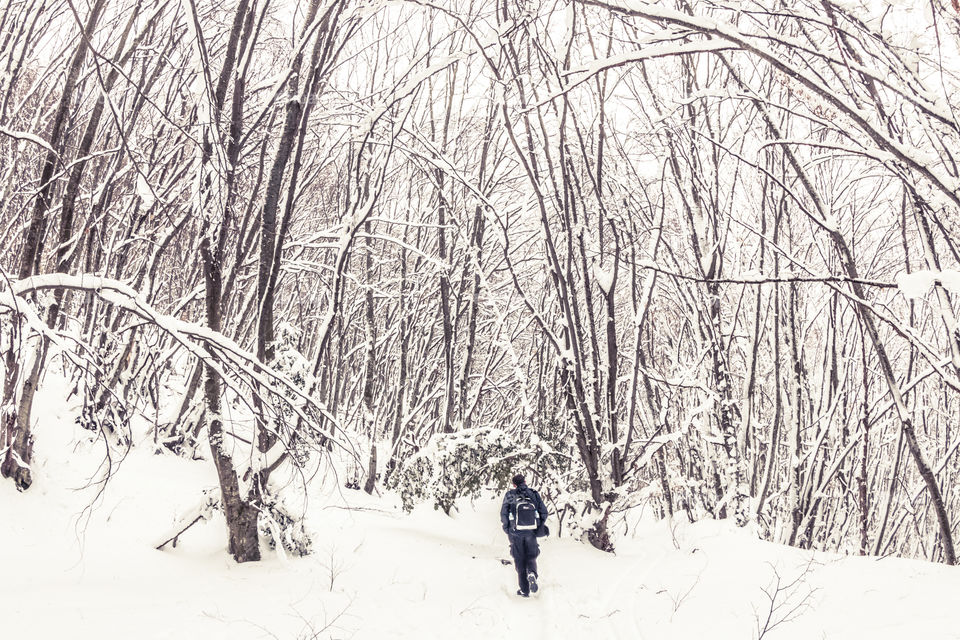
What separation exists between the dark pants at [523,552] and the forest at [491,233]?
1.86 meters

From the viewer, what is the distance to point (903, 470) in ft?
46.8

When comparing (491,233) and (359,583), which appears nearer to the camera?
(359,583)

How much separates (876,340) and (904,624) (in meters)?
2.42

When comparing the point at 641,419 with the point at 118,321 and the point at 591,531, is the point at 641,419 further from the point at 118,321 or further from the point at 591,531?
the point at 118,321

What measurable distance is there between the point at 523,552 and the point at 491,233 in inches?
284

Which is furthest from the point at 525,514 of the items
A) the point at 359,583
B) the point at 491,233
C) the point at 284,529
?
the point at 491,233

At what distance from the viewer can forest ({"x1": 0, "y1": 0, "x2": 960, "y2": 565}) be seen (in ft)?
10.7

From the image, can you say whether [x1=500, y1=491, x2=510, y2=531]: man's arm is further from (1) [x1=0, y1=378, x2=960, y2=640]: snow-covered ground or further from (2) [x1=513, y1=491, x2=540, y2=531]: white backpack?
(1) [x1=0, y1=378, x2=960, y2=640]: snow-covered ground

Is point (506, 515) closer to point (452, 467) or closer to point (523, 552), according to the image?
point (523, 552)

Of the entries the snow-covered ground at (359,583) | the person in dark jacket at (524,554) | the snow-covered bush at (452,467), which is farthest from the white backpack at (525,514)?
the snow-covered bush at (452,467)

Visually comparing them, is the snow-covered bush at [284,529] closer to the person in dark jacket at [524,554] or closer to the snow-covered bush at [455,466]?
the person in dark jacket at [524,554]

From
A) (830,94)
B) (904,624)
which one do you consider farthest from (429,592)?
(830,94)

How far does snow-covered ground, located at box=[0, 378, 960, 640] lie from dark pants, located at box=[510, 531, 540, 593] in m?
0.24

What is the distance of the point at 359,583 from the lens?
5930 mm
